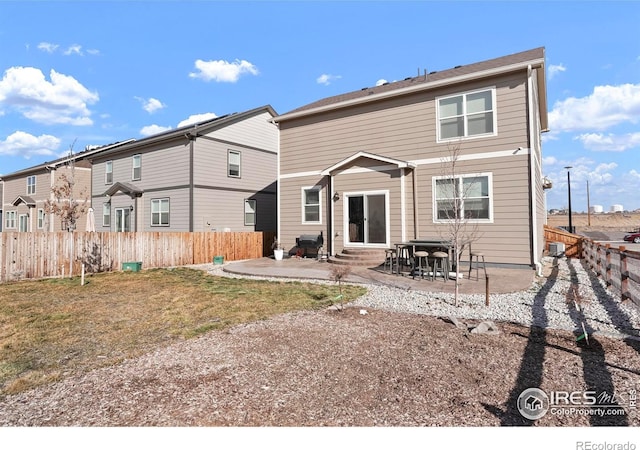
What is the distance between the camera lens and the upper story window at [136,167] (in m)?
19.2

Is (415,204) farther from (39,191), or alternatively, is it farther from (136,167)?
(39,191)

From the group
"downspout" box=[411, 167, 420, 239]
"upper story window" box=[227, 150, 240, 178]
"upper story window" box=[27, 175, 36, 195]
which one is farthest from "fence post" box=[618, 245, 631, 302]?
"upper story window" box=[27, 175, 36, 195]

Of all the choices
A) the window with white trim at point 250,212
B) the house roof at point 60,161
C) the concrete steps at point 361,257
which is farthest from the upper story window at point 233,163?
the house roof at point 60,161

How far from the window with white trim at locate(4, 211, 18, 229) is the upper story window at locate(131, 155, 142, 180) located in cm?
1860

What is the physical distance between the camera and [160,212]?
59.0 ft

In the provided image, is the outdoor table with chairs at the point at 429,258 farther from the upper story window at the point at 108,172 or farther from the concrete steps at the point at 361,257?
the upper story window at the point at 108,172

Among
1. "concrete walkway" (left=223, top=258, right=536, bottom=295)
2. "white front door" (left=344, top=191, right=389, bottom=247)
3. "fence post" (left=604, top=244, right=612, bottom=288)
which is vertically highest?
"white front door" (left=344, top=191, right=389, bottom=247)

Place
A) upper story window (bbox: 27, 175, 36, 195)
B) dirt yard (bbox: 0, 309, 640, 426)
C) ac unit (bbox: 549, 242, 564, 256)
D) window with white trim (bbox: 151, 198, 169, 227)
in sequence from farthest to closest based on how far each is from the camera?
→ upper story window (bbox: 27, 175, 36, 195) < window with white trim (bbox: 151, 198, 169, 227) < ac unit (bbox: 549, 242, 564, 256) < dirt yard (bbox: 0, 309, 640, 426)

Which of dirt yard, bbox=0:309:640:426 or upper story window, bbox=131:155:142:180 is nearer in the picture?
dirt yard, bbox=0:309:640:426

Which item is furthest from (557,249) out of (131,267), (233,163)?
(131,267)

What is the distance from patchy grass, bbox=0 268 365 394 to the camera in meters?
3.83

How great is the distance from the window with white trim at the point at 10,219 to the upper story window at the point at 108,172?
50.8ft

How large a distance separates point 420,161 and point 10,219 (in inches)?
1443

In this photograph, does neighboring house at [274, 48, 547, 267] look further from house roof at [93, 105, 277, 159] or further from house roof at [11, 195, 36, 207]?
house roof at [11, 195, 36, 207]
